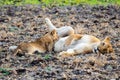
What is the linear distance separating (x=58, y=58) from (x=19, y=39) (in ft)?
8.76

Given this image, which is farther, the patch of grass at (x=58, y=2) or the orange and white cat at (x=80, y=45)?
the patch of grass at (x=58, y=2)

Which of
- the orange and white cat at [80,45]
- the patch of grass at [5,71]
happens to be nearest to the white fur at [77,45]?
the orange and white cat at [80,45]

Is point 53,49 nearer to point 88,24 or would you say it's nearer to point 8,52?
point 8,52

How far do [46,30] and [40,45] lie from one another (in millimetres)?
3104

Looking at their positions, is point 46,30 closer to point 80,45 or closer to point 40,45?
point 40,45

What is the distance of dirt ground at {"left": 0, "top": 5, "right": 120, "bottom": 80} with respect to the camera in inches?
351

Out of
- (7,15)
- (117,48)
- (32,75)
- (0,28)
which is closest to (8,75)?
(32,75)

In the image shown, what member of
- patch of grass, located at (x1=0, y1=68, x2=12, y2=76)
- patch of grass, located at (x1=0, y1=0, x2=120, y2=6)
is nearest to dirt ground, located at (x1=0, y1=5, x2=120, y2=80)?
patch of grass, located at (x1=0, y1=68, x2=12, y2=76)

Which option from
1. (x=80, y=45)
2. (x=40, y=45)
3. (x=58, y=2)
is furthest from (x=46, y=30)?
(x=58, y=2)

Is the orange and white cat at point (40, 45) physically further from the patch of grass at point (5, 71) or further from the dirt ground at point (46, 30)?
the patch of grass at point (5, 71)

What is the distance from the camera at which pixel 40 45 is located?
36.0 feet

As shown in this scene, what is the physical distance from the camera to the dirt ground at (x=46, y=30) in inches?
351

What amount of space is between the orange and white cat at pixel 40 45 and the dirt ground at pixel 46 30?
18 centimetres

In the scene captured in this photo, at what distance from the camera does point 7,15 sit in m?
16.6
